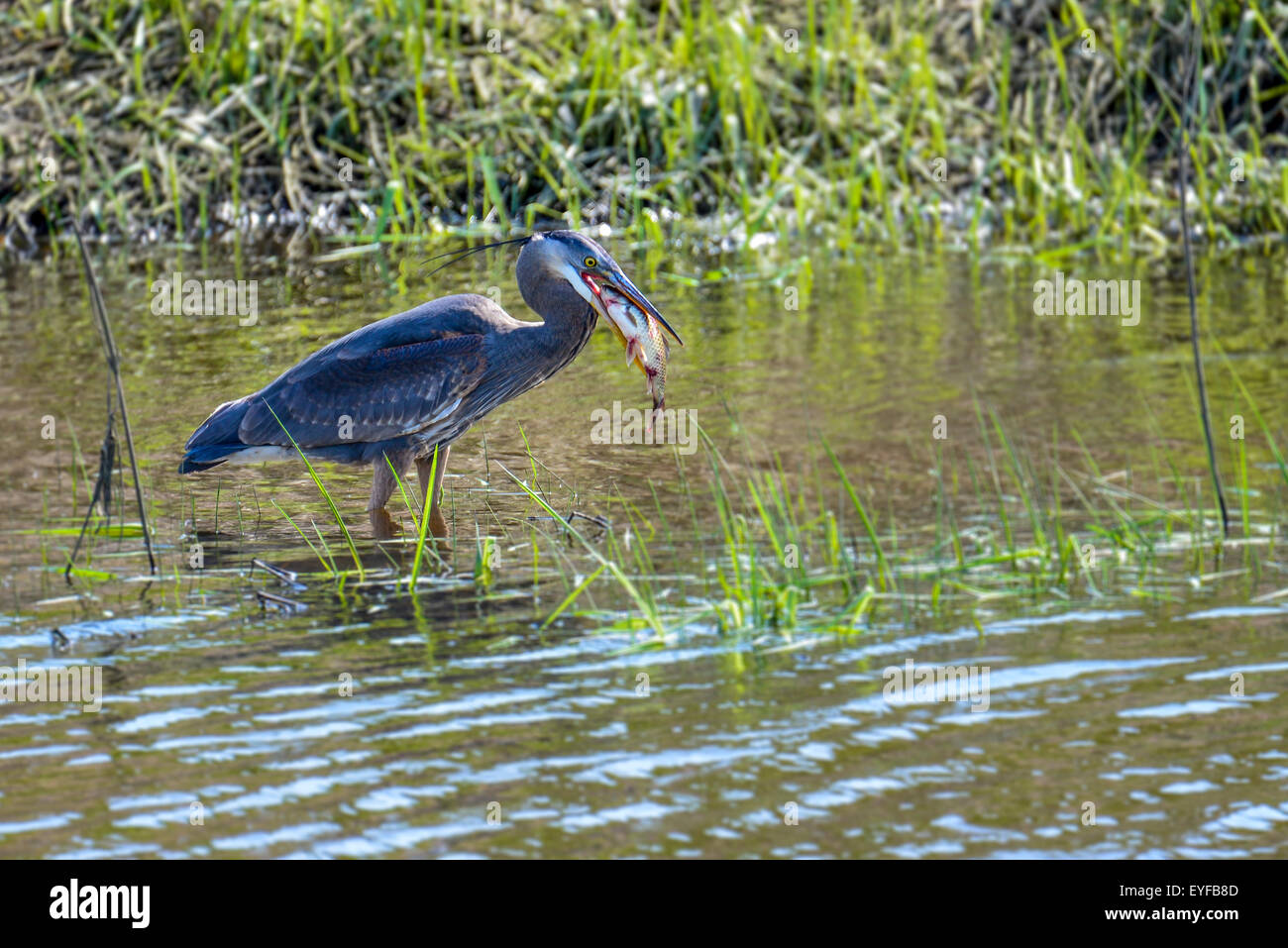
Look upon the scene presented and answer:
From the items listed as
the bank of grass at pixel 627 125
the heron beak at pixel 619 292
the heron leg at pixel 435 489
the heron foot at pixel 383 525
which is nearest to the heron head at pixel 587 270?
the heron beak at pixel 619 292

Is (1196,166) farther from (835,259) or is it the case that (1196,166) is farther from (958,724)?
(958,724)

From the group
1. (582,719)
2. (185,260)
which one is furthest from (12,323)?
(582,719)

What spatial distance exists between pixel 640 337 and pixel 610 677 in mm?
2156

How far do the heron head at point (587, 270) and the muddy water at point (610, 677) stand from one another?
78cm

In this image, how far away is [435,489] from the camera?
7672 mm

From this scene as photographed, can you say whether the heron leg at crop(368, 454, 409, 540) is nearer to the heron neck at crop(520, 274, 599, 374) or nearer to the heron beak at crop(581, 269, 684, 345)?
the heron neck at crop(520, 274, 599, 374)

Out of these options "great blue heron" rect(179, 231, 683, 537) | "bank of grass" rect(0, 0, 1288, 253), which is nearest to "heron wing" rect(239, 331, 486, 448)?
"great blue heron" rect(179, 231, 683, 537)

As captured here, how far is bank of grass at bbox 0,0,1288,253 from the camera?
1307 cm

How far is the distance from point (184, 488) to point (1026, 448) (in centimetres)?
373

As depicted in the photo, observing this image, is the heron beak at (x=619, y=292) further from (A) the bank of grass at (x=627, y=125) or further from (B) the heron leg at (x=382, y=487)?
(A) the bank of grass at (x=627, y=125)

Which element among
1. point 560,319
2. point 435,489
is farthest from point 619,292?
point 435,489

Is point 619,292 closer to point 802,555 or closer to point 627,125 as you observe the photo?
point 802,555

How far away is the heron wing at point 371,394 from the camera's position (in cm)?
760

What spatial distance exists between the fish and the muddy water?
54cm
